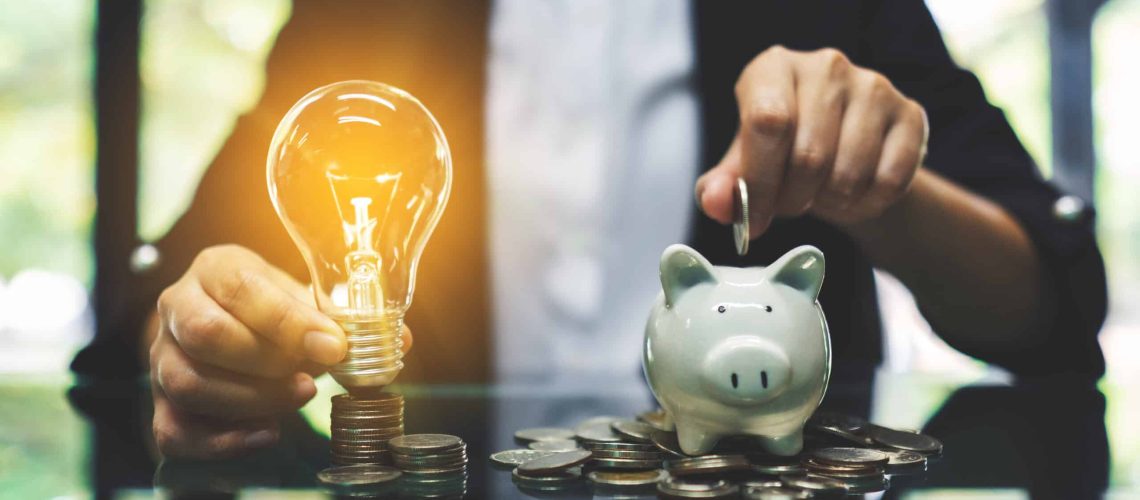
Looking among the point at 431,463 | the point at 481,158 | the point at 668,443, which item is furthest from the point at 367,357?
the point at 481,158

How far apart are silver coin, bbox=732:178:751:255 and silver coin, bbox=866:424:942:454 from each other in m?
0.28

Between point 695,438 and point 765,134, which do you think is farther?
point 765,134

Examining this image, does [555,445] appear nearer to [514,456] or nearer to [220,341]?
[514,456]

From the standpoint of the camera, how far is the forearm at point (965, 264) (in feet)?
5.75

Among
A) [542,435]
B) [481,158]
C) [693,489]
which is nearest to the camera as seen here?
[693,489]

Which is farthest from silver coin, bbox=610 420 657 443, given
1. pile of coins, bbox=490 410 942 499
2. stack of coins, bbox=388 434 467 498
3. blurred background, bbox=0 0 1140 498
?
blurred background, bbox=0 0 1140 498

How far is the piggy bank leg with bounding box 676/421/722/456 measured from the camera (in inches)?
36.6

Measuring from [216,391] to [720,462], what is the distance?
2.05 ft

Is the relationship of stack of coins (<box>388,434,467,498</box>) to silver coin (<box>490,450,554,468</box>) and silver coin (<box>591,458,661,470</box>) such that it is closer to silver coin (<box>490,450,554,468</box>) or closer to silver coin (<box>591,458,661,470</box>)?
silver coin (<box>490,450,554,468</box>)

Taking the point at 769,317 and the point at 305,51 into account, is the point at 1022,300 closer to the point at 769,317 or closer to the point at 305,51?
Result: the point at 769,317

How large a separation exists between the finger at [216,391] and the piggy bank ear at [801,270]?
Result: 2.09 ft

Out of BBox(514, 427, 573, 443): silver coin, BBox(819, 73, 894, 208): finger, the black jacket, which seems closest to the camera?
BBox(514, 427, 573, 443): silver coin

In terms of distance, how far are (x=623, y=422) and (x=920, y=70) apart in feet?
4.47

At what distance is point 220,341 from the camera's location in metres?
1.00
